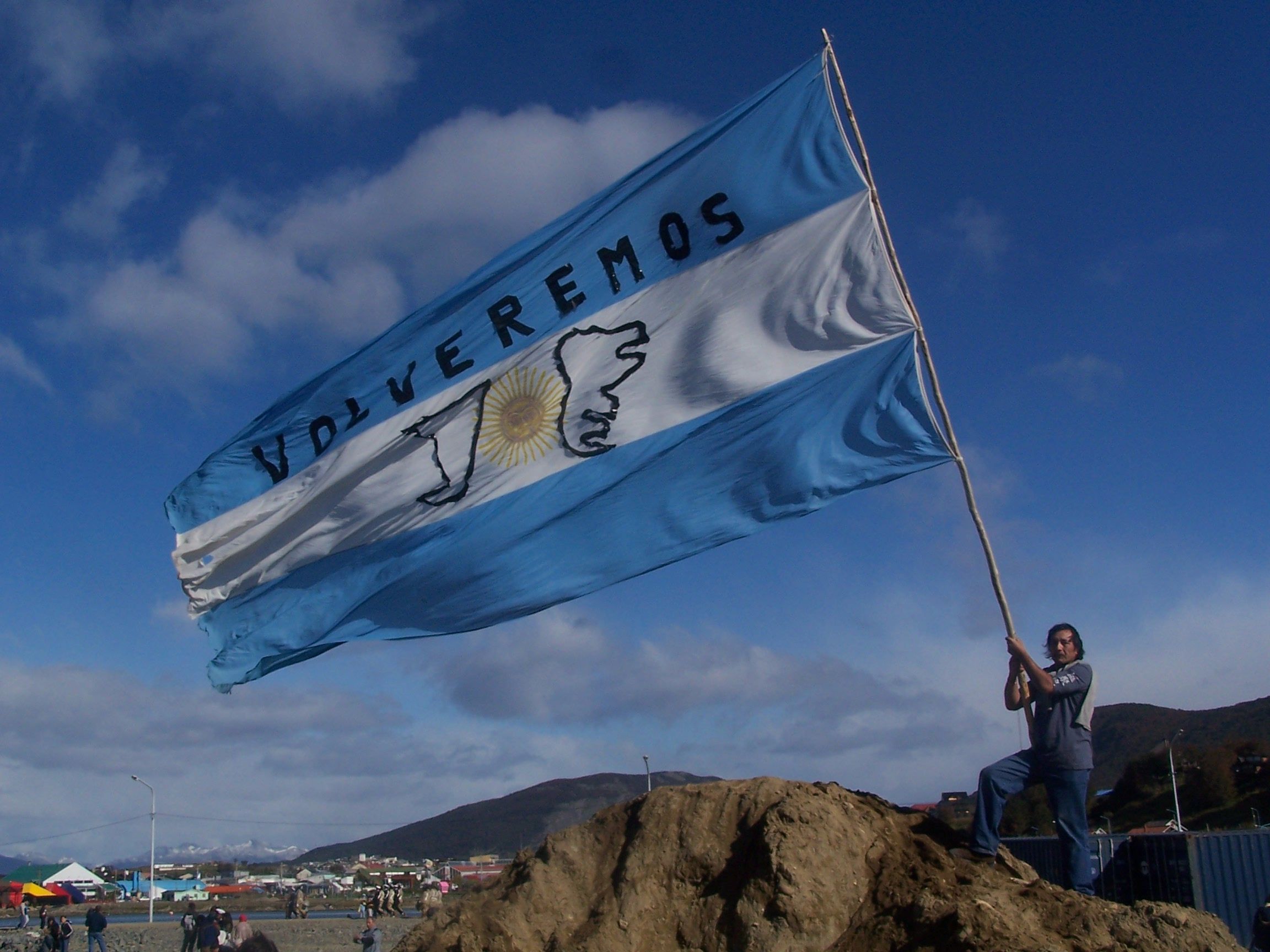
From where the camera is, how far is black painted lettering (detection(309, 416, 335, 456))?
8867mm

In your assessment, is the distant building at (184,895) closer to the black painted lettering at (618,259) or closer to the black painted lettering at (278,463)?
the black painted lettering at (278,463)

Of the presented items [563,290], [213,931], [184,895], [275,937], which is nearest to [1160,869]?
[563,290]

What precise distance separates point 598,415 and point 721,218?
1624mm

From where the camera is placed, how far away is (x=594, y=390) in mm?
7898

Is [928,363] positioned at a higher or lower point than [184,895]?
higher

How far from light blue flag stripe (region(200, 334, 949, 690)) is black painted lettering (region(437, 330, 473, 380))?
115 cm

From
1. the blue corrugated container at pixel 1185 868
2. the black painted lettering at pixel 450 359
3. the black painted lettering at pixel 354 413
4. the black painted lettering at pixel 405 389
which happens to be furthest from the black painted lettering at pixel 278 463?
the blue corrugated container at pixel 1185 868

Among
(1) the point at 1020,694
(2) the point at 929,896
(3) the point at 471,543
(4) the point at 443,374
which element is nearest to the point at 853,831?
(2) the point at 929,896

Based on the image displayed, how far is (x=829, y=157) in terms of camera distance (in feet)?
25.3

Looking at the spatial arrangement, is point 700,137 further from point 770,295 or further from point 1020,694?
point 1020,694

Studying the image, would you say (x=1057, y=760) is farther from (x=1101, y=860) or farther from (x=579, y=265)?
(x=1101, y=860)

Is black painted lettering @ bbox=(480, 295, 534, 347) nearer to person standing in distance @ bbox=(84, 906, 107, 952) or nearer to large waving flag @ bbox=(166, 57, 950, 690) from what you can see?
large waving flag @ bbox=(166, 57, 950, 690)

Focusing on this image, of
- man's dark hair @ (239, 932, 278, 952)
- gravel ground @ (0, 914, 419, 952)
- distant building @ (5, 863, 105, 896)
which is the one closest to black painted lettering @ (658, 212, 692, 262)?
man's dark hair @ (239, 932, 278, 952)

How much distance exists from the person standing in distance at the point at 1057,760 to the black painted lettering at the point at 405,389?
4668mm
